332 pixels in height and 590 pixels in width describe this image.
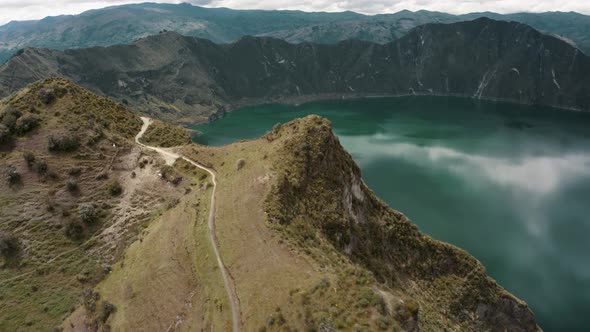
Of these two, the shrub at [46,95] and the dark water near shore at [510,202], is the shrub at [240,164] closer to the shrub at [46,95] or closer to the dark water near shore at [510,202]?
the shrub at [46,95]

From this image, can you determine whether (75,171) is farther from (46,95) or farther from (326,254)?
(326,254)

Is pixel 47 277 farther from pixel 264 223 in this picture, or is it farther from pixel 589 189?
pixel 589 189

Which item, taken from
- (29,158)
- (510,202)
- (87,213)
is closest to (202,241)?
(87,213)

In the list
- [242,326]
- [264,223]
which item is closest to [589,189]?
[264,223]

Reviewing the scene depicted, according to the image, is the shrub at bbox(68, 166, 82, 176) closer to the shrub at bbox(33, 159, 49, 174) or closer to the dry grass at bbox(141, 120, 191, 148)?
the shrub at bbox(33, 159, 49, 174)

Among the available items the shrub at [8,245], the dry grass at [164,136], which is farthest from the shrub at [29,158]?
the dry grass at [164,136]

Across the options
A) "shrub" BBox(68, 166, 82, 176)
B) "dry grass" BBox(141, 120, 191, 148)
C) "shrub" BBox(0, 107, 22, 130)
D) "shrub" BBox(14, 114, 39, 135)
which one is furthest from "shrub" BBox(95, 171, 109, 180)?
"shrub" BBox(0, 107, 22, 130)
